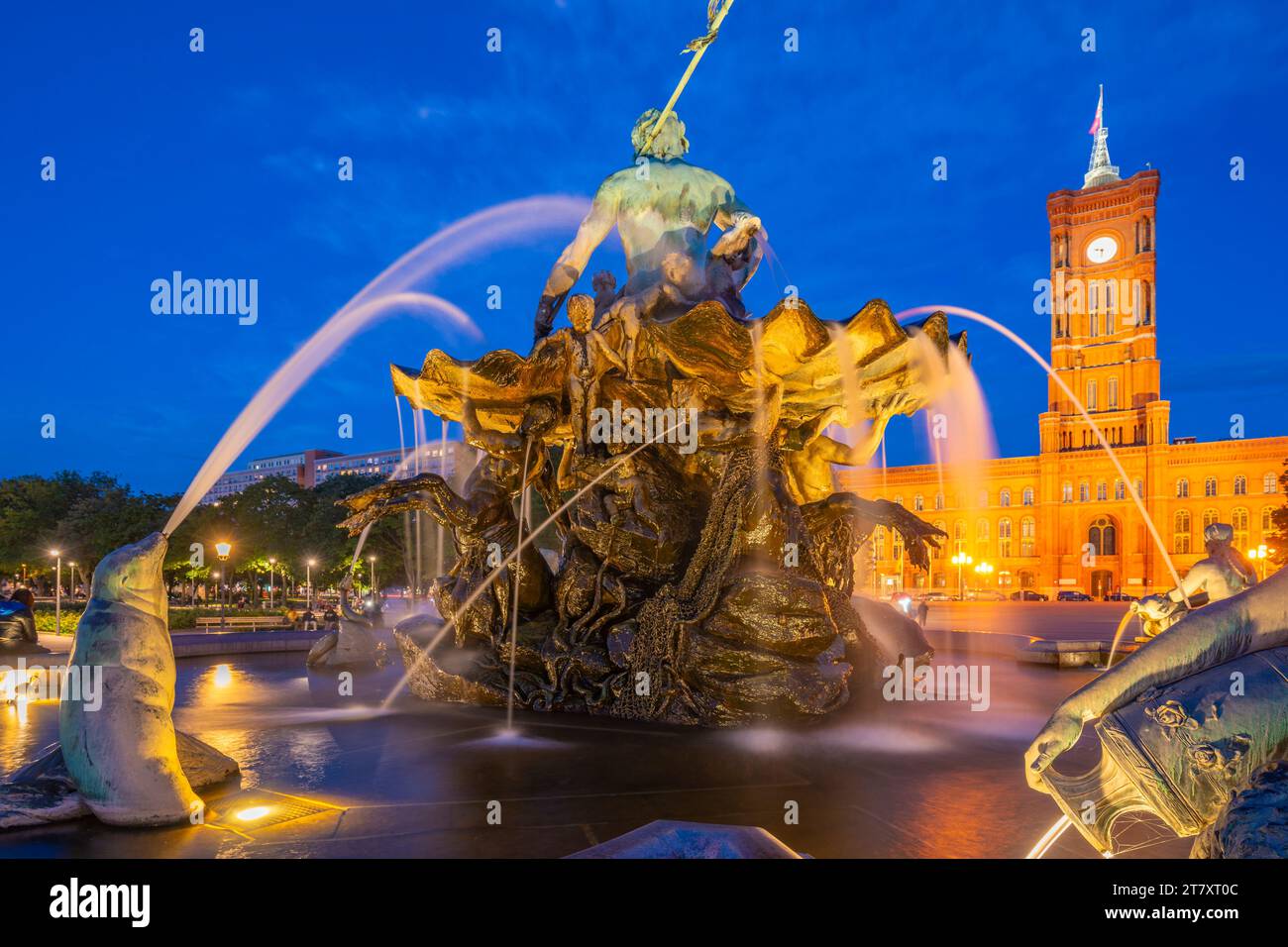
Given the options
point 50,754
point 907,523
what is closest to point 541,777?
point 50,754

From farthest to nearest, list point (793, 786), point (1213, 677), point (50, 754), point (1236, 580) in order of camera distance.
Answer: point (1236, 580) → point (793, 786) → point (50, 754) → point (1213, 677)

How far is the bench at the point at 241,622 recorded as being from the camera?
83.5ft

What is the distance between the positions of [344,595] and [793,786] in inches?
375

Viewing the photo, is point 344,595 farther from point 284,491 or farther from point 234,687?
point 284,491

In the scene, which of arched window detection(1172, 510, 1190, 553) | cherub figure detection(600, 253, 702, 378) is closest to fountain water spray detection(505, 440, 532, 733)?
cherub figure detection(600, 253, 702, 378)

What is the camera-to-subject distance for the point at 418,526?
40.0m

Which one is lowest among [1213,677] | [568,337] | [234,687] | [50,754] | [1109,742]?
[234,687]

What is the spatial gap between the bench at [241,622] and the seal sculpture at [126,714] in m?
22.7

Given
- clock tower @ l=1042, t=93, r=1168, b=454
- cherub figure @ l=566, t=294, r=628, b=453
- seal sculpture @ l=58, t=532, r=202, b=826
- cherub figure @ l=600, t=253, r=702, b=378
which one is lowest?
seal sculpture @ l=58, t=532, r=202, b=826

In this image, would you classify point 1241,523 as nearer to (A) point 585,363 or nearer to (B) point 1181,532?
(B) point 1181,532

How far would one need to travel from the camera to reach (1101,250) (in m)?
88.2

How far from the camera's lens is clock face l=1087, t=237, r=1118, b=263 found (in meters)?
87.5

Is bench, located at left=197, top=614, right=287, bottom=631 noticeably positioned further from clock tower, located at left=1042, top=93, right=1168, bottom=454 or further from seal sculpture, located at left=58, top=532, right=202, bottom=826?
clock tower, located at left=1042, top=93, right=1168, bottom=454

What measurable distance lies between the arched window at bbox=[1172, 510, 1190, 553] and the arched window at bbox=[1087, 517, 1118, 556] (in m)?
5.04
